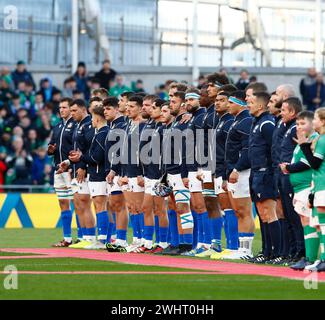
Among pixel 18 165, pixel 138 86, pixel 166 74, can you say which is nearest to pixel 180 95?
pixel 18 165

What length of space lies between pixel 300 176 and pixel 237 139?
237 cm

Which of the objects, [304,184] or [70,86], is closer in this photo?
[304,184]

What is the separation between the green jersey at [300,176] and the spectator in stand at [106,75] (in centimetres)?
1539

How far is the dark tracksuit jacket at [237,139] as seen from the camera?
17484 millimetres

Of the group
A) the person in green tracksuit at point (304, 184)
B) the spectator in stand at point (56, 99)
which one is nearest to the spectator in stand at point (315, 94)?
the spectator in stand at point (56, 99)

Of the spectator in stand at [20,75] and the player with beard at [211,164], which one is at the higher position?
the spectator in stand at [20,75]

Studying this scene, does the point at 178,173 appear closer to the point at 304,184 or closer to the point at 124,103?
the point at 124,103

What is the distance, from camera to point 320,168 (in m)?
14.7

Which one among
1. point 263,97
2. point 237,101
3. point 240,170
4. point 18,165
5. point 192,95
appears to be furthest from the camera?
point 18,165

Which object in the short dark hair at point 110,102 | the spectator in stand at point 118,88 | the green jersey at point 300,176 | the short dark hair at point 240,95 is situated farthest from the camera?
the spectator in stand at point 118,88

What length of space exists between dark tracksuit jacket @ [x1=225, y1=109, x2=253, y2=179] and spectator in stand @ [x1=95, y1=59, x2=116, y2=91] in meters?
13.1

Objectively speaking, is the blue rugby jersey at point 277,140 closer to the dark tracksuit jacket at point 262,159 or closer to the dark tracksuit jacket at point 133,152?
the dark tracksuit jacket at point 262,159
